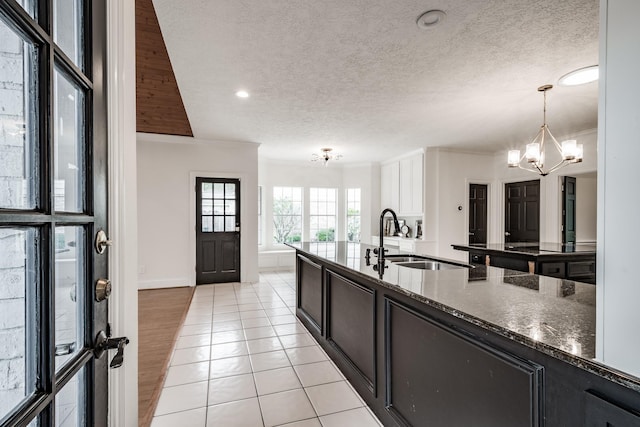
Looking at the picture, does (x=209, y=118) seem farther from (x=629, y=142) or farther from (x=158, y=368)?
(x=629, y=142)

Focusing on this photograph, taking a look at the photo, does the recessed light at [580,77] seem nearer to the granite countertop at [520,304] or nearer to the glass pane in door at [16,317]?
the granite countertop at [520,304]

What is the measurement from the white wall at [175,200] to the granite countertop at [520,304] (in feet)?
13.4

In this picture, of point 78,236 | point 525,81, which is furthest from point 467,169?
point 78,236

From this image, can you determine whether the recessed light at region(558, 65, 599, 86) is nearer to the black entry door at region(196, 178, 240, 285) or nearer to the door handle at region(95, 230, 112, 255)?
the door handle at region(95, 230, 112, 255)

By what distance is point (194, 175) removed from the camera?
5.36 meters

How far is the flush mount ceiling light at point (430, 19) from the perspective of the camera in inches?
80.6

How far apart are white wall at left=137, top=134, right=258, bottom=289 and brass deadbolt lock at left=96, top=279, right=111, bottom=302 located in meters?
4.75

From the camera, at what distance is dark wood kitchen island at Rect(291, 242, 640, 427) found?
832mm

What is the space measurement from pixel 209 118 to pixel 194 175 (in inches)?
55.3

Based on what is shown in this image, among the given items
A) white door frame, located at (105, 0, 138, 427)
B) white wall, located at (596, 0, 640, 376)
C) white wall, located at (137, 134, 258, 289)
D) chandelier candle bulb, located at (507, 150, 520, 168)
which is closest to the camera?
white wall, located at (596, 0, 640, 376)

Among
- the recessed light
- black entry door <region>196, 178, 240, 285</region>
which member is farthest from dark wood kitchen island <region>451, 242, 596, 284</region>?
black entry door <region>196, 178, 240, 285</region>

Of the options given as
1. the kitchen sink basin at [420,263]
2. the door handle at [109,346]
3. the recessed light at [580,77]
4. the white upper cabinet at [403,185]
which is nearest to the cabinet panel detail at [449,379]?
the kitchen sink basin at [420,263]

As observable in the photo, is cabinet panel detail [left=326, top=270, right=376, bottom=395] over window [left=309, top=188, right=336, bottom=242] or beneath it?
beneath

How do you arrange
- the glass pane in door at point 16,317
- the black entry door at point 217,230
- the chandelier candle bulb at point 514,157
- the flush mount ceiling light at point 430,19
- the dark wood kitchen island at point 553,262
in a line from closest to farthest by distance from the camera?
1. the glass pane in door at point 16,317
2. the flush mount ceiling light at point 430,19
3. the dark wood kitchen island at point 553,262
4. the chandelier candle bulb at point 514,157
5. the black entry door at point 217,230
